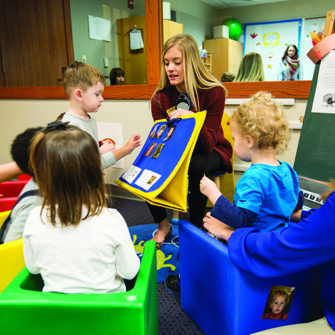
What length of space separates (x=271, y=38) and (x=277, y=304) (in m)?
5.34

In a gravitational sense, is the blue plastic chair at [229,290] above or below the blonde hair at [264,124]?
below

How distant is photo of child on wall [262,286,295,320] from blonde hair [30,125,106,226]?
64 centimetres

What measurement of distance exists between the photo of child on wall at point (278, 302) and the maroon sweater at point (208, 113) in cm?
88

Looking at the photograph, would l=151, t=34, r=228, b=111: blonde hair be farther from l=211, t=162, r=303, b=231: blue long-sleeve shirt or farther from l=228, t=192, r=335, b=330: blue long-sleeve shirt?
l=228, t=192, r=335, b=330: blue long-sleeve shirt

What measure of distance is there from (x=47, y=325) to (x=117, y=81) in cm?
258

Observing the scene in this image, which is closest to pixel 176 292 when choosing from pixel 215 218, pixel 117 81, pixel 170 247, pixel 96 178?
pixel 170 247

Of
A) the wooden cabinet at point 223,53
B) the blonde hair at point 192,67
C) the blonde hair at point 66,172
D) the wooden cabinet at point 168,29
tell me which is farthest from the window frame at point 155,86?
the blonde hair at point 66,172

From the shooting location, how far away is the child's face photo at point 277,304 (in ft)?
3.34

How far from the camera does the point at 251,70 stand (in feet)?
8.80

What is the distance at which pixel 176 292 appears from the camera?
4.83 ft

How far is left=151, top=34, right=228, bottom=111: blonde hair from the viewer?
5.59 ft

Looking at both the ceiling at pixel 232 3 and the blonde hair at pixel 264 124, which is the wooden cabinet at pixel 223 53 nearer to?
the ceiling at pixel 232 3

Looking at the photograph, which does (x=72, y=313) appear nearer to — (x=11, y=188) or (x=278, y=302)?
(x=278, y=302)

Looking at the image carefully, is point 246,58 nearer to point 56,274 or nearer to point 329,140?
point 329,140
